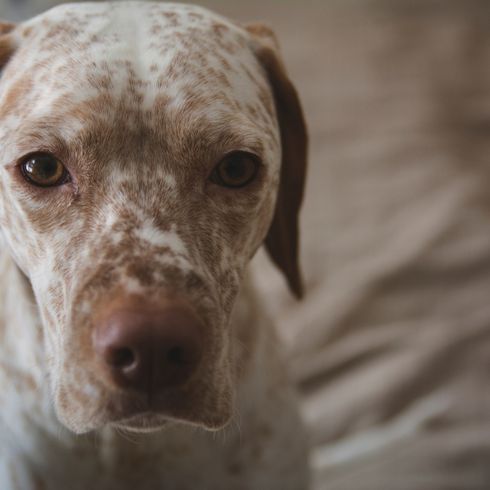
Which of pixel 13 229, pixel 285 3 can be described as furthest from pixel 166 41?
pixel 285 3

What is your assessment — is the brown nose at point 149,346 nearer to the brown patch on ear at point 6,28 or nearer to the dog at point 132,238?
the dog at point 132,238

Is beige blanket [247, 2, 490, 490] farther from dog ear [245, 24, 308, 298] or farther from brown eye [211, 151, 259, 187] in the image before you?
brown eye [211, 151, 259, 187]

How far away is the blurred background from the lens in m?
1.86

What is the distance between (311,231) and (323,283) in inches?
8.6

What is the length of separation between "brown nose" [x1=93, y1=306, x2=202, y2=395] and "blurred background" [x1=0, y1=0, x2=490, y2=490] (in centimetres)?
87

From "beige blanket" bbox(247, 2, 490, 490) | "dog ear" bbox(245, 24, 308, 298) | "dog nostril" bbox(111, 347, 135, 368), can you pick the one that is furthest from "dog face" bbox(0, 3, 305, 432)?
"beige blanket" bbox(247, 2, 490, 490)

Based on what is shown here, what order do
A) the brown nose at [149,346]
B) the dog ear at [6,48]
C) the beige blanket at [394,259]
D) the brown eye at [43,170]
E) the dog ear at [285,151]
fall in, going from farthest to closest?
1. the beige blanket at [394,259]
2. the dog ear at [285,151]
3. the dog ear at [6,48]
4. the brown eye at [43,170]
5. the brown nose at [149,346]

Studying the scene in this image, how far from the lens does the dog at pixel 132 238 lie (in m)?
1.04

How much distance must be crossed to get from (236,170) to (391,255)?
119cm

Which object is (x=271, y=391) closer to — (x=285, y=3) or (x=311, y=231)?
(x=311, y=231)

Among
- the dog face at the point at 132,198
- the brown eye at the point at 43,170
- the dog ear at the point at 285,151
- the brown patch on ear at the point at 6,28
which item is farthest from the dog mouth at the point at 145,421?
the brown patch on ear at the point at 6,28

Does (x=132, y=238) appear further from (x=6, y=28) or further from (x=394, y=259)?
(x=394, y=259)

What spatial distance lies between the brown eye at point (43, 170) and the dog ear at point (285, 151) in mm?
462

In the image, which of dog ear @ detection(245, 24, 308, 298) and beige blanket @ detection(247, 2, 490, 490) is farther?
beige blanket @ detection(247, 2, 490, 490)
